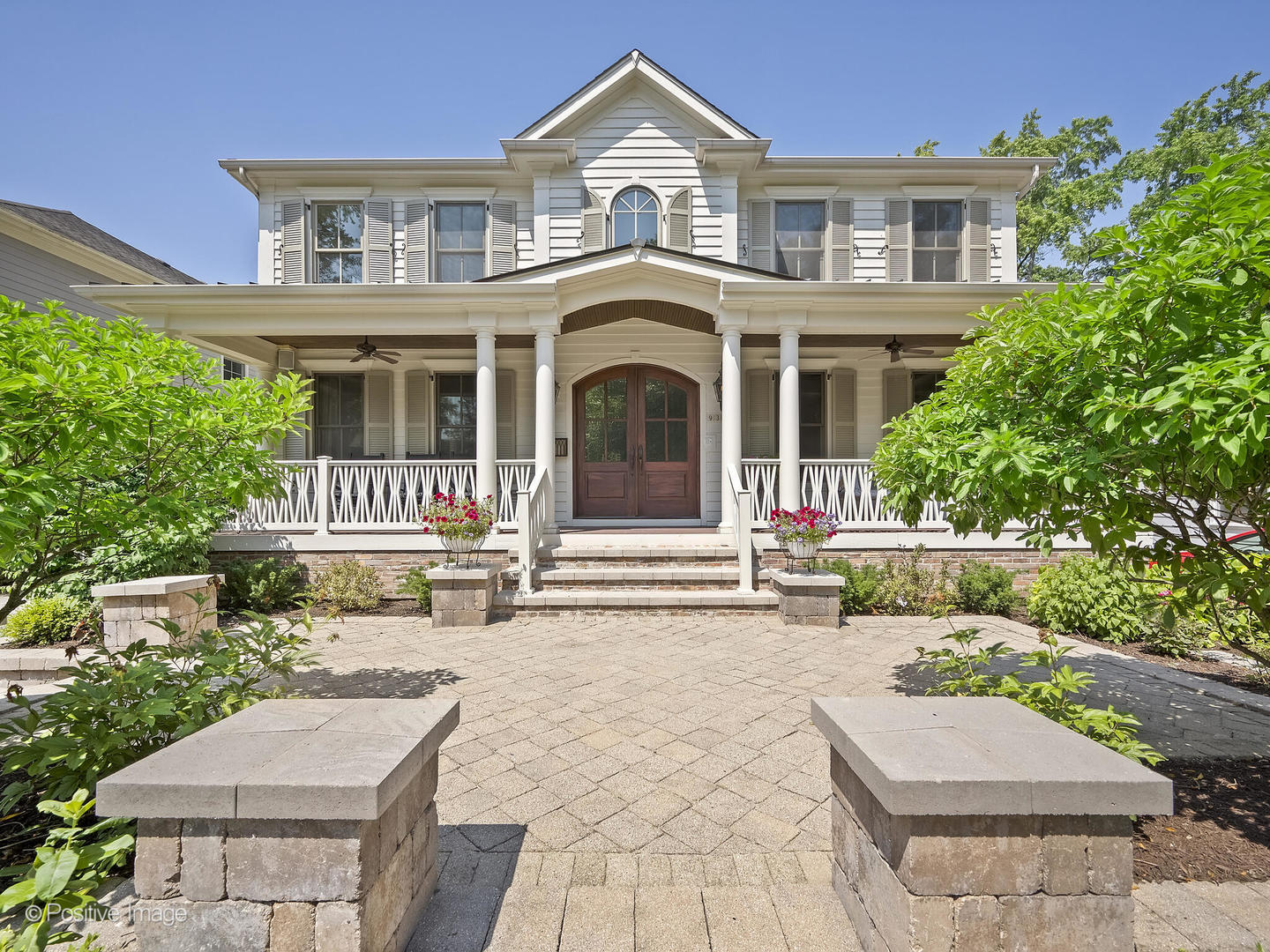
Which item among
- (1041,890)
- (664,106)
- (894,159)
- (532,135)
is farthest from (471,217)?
(1041,890)

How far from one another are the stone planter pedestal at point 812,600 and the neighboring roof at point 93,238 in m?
14.4

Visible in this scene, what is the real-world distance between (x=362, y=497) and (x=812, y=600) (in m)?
6.03

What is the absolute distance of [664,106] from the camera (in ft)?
31.1

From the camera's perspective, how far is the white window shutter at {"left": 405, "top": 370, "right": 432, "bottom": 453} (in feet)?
31.8

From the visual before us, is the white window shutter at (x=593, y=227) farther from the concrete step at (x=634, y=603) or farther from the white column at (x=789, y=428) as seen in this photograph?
the concrete step at (x=634, y=603)

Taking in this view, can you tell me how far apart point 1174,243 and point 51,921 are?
4764mm

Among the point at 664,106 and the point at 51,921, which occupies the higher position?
the point at 664,106

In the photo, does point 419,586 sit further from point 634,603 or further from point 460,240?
point 460,240

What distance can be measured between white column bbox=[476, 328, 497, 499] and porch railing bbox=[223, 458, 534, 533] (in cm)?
23

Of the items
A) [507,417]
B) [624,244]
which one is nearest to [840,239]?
[624,244]

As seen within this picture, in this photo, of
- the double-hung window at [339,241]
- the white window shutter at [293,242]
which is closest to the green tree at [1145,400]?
the double-hung window at [339,241]

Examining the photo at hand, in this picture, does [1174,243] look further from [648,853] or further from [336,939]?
[336,939]

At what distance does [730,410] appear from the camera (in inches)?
298

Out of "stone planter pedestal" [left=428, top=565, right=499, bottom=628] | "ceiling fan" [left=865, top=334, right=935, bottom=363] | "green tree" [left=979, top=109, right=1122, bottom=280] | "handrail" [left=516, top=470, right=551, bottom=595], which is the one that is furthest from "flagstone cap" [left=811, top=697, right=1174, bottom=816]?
"green tree" [left=979, top=109, right=1122, bottom=280]
